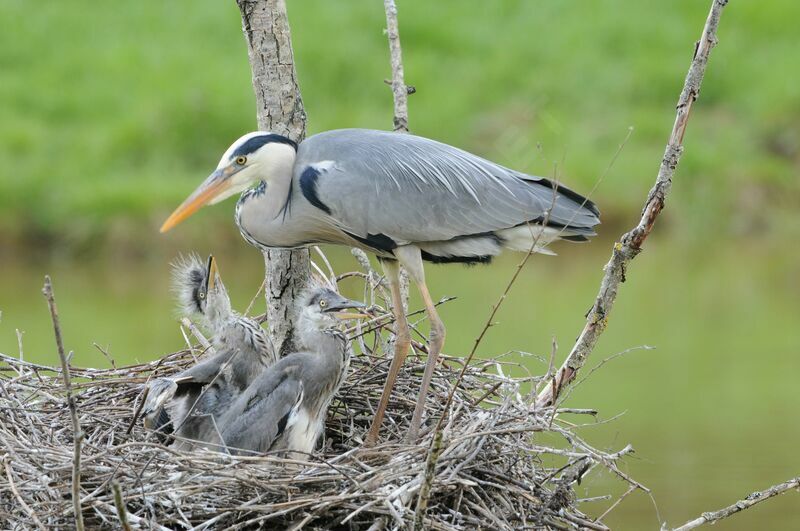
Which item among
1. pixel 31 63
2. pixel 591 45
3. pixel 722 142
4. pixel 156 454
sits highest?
pixel 591 45

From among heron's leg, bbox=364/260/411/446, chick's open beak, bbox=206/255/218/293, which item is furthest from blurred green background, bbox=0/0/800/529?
chick's open beak, bbox=206/255/218/293

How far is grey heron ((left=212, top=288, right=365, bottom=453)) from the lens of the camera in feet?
15.1

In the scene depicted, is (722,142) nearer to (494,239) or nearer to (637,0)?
(637,0)

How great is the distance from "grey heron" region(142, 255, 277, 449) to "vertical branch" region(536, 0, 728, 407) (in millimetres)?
1045

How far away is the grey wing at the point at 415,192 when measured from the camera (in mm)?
4891

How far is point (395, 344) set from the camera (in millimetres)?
5086

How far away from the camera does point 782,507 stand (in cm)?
733

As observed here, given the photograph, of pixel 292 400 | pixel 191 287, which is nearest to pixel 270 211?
pixel 191 287

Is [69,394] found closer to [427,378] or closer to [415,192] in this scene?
[427,378]

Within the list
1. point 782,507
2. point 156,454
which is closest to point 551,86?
point 782,507

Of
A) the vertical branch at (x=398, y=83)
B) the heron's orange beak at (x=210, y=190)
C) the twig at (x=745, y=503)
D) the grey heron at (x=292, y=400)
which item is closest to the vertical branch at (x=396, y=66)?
the vertical branch at (x=398, y=83)

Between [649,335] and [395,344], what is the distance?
15.5 ft

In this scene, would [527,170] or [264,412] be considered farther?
[527,170]

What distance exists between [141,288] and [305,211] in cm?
582
